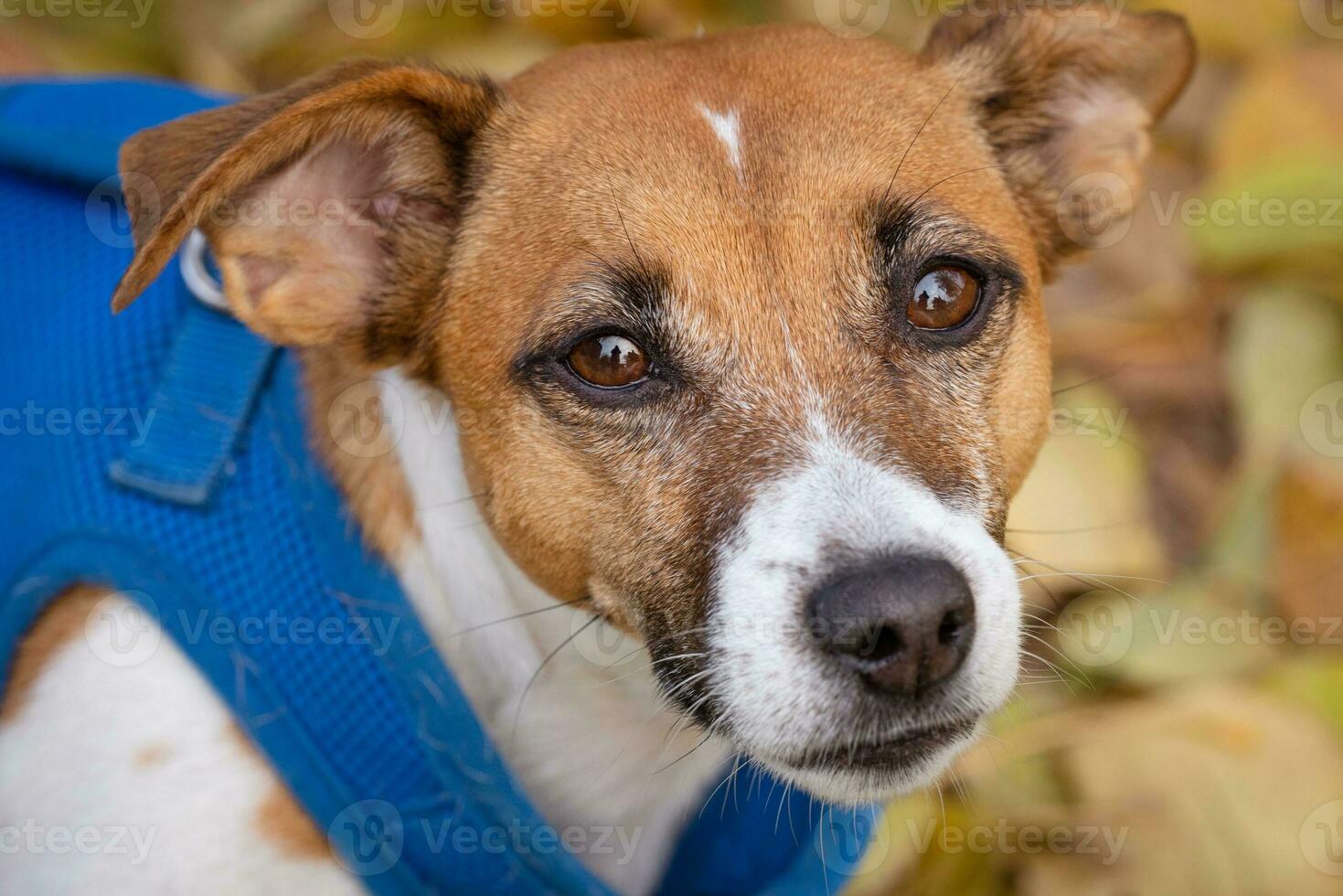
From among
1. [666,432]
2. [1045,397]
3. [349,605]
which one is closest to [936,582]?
[666,432]

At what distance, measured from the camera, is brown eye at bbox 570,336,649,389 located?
2344 mm

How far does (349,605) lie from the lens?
2455 mm

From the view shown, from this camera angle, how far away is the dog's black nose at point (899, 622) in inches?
76.5

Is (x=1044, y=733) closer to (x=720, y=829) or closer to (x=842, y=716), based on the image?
(x=720, y=829)

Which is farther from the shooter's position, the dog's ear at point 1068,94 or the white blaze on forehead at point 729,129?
the dog's ear at point 1068,94
